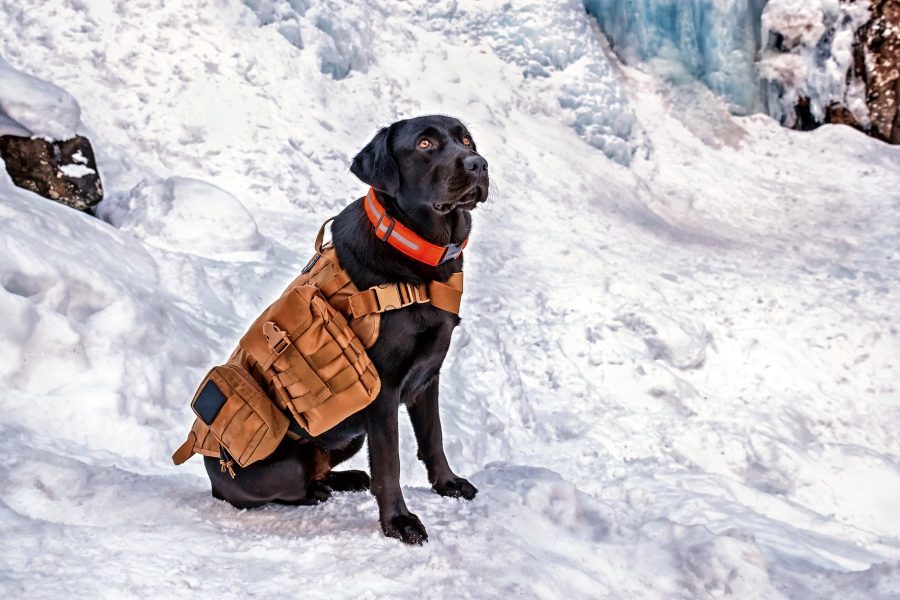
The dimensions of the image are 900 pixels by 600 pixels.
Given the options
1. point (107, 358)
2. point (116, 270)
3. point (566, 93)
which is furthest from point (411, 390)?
point (566, 93)

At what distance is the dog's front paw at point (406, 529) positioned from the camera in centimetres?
209

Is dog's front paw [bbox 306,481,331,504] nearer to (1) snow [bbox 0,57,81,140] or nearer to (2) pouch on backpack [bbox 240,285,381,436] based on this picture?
(2) pouch on backpack [bbox 240,285,381,436]

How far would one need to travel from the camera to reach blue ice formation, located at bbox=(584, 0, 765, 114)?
459 inches

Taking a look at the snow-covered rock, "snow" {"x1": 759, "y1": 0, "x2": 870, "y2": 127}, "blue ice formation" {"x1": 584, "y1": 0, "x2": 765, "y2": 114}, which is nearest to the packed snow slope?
the snow-covered rock

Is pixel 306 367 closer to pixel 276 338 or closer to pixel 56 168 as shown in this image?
pixel 276 338

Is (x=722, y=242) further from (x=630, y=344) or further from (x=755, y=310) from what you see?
(x=630, y=344)

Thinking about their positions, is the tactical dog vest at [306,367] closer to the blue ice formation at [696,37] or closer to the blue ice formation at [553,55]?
the blue ice formation at [553,55]

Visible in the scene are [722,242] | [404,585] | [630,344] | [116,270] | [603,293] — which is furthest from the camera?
[722,242]

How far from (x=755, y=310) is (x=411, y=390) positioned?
600 centimetres

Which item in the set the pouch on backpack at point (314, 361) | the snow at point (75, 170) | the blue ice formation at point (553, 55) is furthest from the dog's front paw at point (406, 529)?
the blue ice formation at point (553, 55)

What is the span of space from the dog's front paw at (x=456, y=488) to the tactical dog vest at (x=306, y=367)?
1.75 ft

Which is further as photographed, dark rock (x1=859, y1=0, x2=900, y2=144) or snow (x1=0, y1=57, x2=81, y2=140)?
dark rock (x1=859, y1=0, x2=900, y2=144)

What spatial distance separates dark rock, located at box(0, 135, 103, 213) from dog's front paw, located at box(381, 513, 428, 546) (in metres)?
4.09

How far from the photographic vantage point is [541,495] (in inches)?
101
